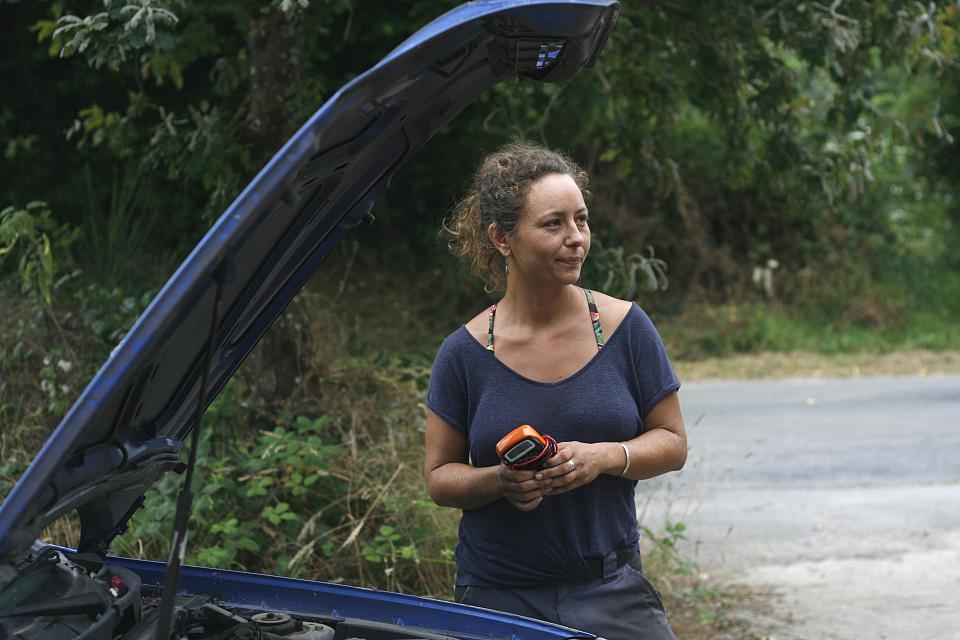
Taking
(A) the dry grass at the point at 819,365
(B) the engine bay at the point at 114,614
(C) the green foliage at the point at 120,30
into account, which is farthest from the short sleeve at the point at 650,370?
(A) the dry grass at the point at 819,365

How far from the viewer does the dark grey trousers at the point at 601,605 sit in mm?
2510

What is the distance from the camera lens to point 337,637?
2.30 meters

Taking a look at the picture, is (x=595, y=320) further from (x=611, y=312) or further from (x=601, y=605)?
(x=601, y=605)

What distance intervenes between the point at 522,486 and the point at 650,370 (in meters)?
0.44

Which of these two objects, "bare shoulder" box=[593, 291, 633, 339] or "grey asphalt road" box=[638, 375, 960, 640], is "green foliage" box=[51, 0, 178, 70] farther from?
"grey asphalt road" box=[638, 375, 960, 640]

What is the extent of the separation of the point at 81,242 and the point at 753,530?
14.7 ft

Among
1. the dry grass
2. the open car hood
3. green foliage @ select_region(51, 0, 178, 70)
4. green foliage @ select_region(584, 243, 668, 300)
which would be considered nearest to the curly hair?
the open car hood

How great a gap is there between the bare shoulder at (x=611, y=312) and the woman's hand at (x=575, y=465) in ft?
1.00

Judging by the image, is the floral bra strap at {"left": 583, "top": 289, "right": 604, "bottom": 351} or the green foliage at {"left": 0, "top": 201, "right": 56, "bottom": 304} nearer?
the floral bra strap at {"left": 583, "top": 289, "right": 604, "bottom": 351}

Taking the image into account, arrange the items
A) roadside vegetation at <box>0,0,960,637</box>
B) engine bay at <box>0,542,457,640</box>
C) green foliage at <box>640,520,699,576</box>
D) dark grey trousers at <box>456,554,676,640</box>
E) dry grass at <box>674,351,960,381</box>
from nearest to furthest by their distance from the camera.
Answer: engine bay at <box>0,542,457,640</box> → dark grey trousers at <box>456,554,676,640</box> → roadside vegetation at <box>0,0,960,637</box> → green foliage at <box>640,520,699,576</box> → dry grass at <box>674,351,960,381</box>

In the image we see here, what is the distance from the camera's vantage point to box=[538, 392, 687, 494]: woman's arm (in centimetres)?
240

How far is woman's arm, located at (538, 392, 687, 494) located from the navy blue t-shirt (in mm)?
37

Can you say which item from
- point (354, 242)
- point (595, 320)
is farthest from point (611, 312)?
point (354, 242)

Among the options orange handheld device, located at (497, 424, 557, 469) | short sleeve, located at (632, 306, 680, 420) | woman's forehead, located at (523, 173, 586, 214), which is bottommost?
orange handheld device, located at (497, 424, 557, 469)
